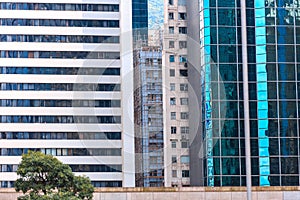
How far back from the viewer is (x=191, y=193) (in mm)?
37156

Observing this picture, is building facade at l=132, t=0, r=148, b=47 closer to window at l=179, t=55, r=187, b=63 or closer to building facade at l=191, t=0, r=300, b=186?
window at l=179, t=55, r=187, b=63

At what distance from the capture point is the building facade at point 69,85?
63906 millimetres

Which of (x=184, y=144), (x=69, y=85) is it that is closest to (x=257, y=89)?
(x=184, y=144)

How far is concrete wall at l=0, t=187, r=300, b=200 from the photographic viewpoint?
36.6 meters

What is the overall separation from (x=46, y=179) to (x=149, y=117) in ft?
104

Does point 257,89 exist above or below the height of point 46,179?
above

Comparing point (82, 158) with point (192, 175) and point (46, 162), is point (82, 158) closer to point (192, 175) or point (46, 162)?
point (192, 175)

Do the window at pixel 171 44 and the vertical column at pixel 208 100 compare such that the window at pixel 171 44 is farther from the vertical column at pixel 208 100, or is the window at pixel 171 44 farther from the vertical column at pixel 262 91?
the vertical column at pixel 262 91

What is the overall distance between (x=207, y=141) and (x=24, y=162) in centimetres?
2463

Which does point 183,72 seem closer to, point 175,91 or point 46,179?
point 175,91

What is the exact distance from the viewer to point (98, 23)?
65.1m

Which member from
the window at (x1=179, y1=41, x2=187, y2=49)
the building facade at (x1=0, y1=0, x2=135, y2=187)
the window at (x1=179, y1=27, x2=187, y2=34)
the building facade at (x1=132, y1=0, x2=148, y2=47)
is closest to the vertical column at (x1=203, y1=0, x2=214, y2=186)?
the window at (x1=179, y1=41, x2=187, y2=49)

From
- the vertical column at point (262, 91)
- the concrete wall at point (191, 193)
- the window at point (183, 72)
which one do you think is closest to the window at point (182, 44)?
the window at point (183, 72)

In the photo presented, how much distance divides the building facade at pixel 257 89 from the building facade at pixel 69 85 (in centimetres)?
1000
